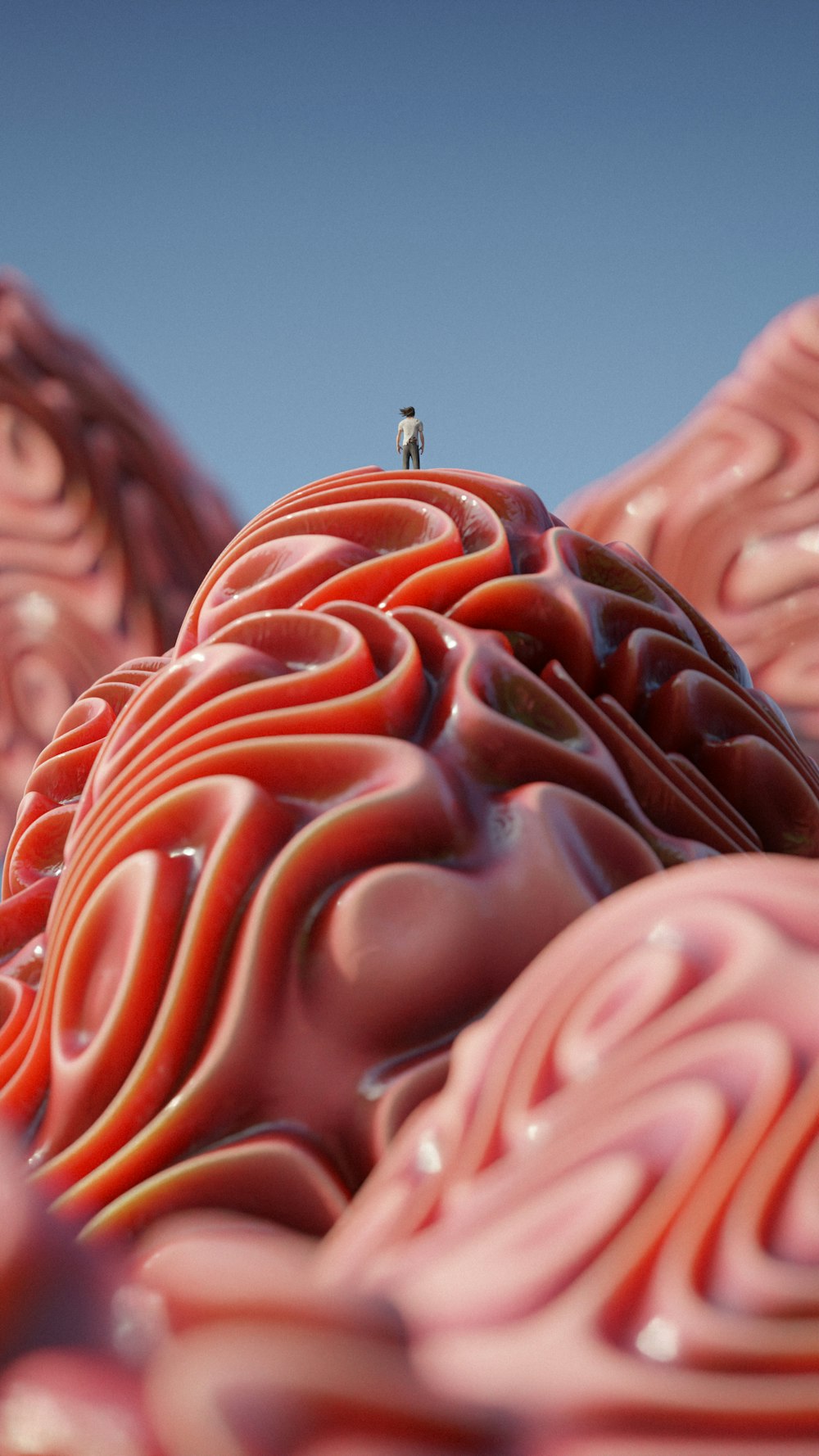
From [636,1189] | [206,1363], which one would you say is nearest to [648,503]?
[636,1189]

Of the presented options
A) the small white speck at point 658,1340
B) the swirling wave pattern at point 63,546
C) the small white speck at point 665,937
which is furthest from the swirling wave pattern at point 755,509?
the small white speck at point 658,1340

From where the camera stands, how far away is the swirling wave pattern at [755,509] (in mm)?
1996

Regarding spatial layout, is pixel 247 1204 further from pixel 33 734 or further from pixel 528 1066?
pixel 33 734

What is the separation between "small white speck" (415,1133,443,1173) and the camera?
65 centimetres

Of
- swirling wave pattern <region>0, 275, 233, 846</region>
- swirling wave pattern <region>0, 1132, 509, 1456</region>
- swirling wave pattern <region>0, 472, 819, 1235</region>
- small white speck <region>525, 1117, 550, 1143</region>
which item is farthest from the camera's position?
swirling wave pattern <region>0, 275, 233, 846</region>

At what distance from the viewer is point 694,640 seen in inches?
45.3

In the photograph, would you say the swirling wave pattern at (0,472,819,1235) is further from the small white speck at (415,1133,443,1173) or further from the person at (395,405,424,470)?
the person at (395,405,424,470)

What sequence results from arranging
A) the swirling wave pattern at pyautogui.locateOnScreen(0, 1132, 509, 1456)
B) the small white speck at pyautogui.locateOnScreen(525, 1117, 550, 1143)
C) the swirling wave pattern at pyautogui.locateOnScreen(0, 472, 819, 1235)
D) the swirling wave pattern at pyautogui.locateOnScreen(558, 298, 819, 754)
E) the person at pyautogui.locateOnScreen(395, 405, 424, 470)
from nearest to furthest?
the swirling wave pattern at pyautogui.locateOnScreen(0, 1132, 509, 1456), the small white speck at pyautogui.locateOnScreen(525, 1117, 550, 1143), the swirling wave pattern at pyautogui.locateOnScreen(0, 472, 819, 1235), the swirling wave pattern at pyautogui.locateOnScreen(558, 298, 819, 754), the person at pyautogui.locateOnScreen(395, 405, 424, 470)

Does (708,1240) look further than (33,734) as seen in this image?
No

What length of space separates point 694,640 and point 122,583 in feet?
3.32

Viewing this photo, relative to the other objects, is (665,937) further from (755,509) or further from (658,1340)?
(755,509)

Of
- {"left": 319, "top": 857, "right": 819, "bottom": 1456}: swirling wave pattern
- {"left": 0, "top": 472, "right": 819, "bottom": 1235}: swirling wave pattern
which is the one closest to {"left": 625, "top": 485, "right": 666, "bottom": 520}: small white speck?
{"left": 0, "top": 472, "right": 819, "bottom": 1235}: swirling wave pattern

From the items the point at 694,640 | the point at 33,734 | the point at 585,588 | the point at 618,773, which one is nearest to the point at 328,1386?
the point at 618,773

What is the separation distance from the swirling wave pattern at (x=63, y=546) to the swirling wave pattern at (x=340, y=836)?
2.71 ft
